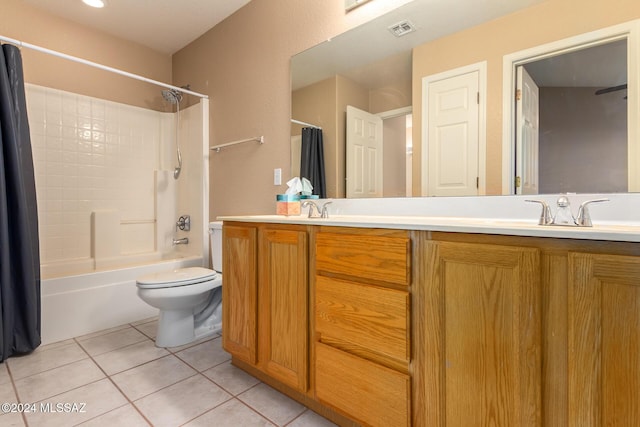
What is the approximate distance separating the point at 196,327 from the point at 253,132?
1.43 meters

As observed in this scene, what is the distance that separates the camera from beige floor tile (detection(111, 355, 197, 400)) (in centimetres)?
149

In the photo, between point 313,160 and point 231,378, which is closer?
point 231,378

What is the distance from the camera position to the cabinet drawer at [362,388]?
1.00 meters

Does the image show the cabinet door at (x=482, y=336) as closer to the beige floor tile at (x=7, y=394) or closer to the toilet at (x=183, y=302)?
the toilet at (x=183, y=302)

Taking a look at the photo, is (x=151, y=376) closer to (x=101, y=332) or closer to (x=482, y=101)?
(x=101, y=332)

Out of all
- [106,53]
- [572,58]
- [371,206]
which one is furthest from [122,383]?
[106,53]

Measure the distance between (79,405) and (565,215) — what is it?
6.95 feet

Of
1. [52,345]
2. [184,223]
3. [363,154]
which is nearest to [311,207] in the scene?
[363,154]

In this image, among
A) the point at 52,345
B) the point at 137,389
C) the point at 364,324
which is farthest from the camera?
the point at 52,345

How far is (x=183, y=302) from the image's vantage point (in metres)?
1.91

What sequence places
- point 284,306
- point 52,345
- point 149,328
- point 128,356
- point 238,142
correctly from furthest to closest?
point 238,142 < point 149,328 < point 52,345 < point 128,356 < point 284,306

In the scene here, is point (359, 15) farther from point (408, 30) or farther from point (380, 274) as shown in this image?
point (380, 274)

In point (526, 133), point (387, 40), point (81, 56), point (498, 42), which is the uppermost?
point (81, 56)

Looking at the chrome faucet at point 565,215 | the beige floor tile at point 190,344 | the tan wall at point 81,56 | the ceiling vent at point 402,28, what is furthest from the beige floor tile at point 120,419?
the tan wall at point 81,56
